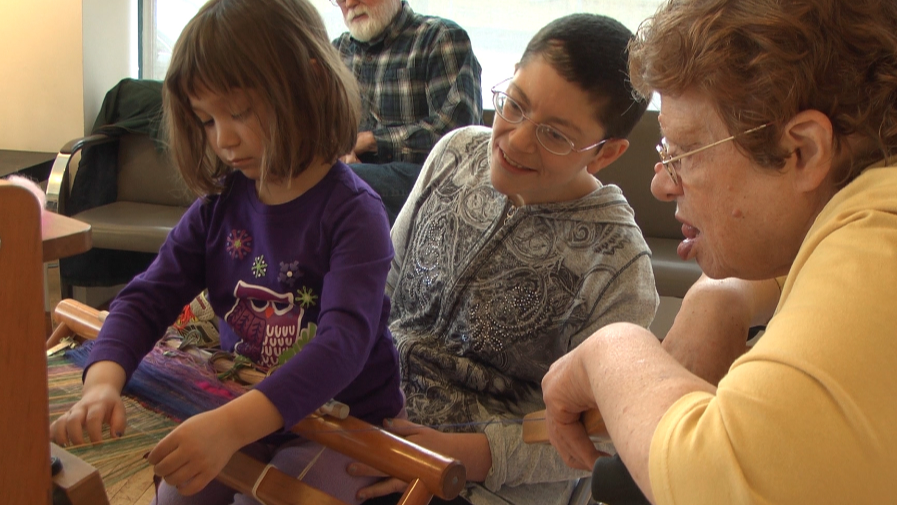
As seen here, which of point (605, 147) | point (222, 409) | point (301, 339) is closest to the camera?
point (222, 409)

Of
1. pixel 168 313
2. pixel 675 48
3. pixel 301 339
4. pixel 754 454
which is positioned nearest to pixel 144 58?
pixel 168 313

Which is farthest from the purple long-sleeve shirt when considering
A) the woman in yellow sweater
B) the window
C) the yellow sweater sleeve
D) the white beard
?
the window

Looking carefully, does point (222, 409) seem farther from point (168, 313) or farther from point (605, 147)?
point (605, 147)

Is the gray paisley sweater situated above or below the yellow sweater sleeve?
below

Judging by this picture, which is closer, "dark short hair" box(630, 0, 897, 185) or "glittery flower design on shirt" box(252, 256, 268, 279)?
"dark short hair" box(630, 0, 897, 185)

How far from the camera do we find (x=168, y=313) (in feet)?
4.28

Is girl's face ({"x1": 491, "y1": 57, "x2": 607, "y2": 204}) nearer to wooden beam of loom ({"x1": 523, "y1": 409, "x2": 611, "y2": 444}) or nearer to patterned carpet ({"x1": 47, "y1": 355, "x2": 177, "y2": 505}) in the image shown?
wooden beam of loom ({"x1": 523, "y1": 409, "x2": 611, "y2": 444})

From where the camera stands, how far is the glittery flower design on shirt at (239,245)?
1291mm

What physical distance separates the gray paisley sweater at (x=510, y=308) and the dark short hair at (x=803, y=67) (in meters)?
0.58

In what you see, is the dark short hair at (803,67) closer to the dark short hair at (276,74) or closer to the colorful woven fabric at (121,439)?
the dark short hair at (276,74)

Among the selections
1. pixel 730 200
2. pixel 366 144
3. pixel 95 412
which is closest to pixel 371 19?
pixel 366 144

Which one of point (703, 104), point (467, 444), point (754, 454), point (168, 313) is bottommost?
point (467, 444)

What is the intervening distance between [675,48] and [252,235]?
31.0 inches

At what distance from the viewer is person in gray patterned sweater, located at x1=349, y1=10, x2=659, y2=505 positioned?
1290mm
